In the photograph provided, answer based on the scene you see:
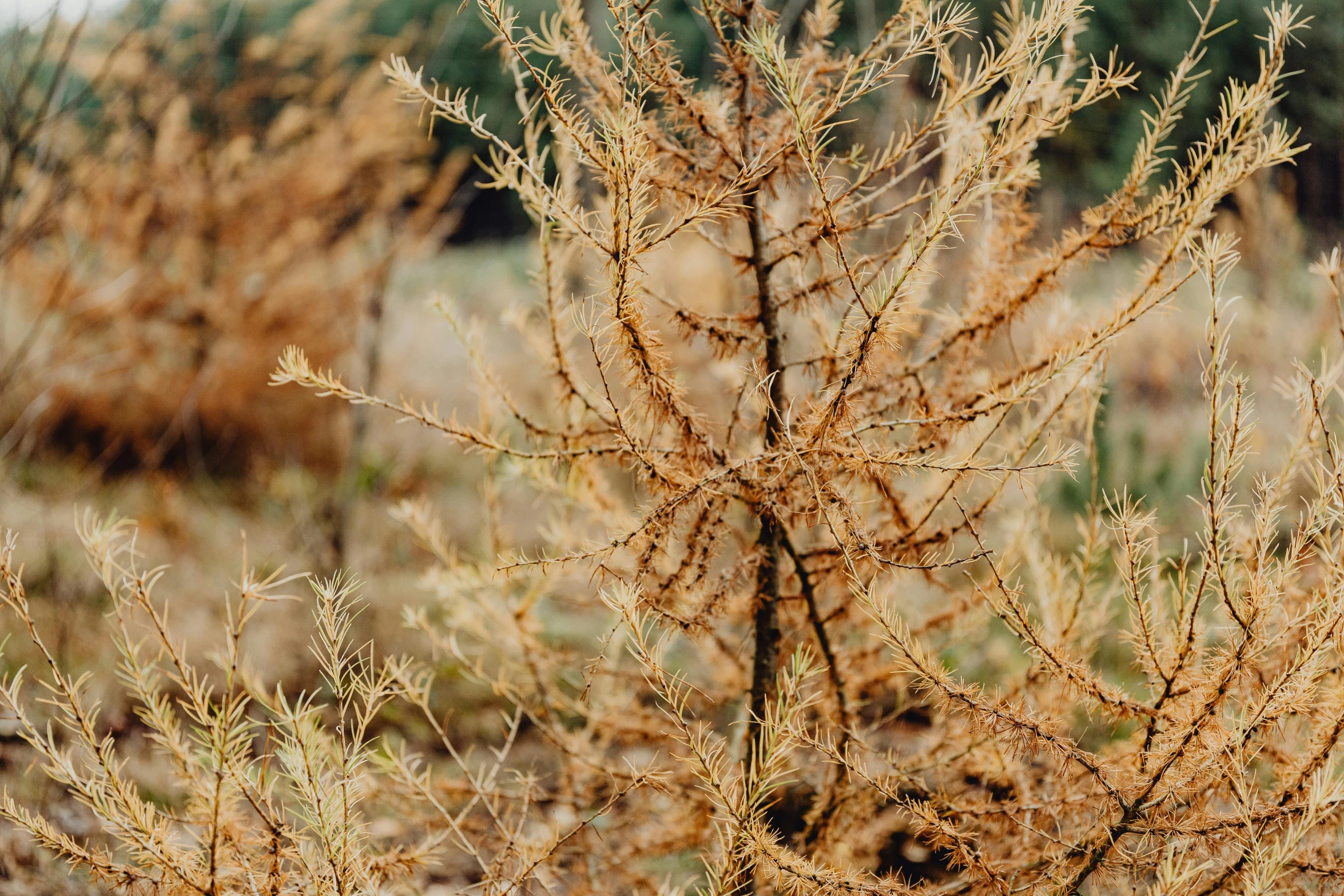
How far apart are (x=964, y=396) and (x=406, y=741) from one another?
2.79m

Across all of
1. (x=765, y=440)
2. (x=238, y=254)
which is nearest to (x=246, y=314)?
(x=238, y=254)

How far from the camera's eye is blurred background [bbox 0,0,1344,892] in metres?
2.70

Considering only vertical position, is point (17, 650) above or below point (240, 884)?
below

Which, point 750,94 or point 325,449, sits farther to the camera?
point 325,449

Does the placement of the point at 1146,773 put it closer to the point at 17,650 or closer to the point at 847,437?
the point at 847,437

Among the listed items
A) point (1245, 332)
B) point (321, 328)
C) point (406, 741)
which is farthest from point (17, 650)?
point (1245, 332)

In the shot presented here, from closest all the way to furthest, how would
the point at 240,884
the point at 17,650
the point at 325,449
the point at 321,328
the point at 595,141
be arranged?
the point at 595,141, the point at 240,884, the point at 17,650, the point at 321,328, the point at 325,449

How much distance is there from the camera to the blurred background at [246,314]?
106 inches

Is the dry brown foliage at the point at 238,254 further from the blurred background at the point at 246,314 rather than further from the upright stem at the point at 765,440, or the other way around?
the upright stem at the point at 765,440

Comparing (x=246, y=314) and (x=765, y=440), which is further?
(x=246, y=314)

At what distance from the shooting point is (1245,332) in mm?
7137

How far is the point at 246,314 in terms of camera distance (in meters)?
4.76

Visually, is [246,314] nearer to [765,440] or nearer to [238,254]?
[238,254]

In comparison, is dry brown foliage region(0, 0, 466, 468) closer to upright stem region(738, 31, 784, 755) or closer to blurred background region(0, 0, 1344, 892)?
blurred background region(0, 0, 1344, 892)
